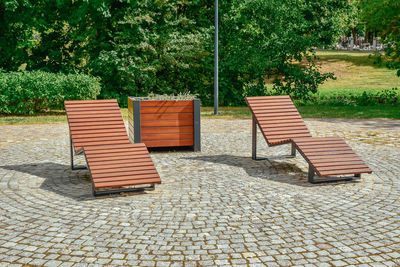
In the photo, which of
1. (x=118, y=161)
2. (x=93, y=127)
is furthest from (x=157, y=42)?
(x=118, y=161)

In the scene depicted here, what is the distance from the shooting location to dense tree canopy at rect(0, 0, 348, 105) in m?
19.8

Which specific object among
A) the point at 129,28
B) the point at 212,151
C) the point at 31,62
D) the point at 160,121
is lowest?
the point at 212,151

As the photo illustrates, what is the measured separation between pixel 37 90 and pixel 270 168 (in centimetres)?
1096

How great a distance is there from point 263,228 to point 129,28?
679 inches

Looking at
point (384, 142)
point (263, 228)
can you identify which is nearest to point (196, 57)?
point (384, 142)

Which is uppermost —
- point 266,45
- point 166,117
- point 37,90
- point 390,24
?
point 390,24

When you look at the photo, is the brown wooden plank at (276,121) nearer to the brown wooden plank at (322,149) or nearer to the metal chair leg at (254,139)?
the metal chair leg at (254,139)

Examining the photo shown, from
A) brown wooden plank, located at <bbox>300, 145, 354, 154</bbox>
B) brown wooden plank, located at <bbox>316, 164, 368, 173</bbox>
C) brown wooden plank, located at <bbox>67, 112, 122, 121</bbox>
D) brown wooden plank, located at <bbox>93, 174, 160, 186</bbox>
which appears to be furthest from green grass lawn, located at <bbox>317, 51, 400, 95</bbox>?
brown wooden plank, located at <bbox>93, 174, 160, 186</bbox>

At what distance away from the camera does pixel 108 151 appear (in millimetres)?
6902

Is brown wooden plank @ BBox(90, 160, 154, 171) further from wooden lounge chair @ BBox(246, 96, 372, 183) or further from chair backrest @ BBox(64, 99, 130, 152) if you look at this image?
wooden lounge chair @ BBox(246, 96, 372, 183)

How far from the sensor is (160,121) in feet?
32.6

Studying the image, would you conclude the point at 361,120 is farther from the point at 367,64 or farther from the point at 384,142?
the point at 367,64

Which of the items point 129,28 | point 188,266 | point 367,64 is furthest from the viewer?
point 367,64

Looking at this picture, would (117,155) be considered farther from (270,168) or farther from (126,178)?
(270,168)
